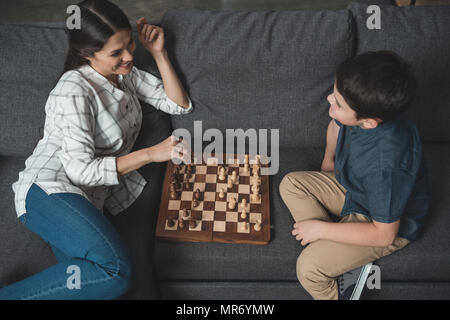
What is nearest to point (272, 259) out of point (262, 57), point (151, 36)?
point (262, 57)

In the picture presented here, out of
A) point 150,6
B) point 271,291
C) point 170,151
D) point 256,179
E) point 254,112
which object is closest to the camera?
point 170,151

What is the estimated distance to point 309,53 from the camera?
1542mm

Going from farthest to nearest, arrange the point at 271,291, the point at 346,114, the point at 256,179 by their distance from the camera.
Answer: the point at 256,179, the point at 271,291, the point at 346,114

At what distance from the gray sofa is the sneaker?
0.27ft

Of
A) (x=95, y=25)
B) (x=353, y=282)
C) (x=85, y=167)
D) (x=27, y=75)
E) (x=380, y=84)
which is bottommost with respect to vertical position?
(x=353, y=282)

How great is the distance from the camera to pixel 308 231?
1303 mm

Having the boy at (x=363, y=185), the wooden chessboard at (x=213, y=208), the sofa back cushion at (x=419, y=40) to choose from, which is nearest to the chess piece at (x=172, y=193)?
the wooden chessboard at (x=213, y=208)

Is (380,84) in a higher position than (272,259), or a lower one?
higher

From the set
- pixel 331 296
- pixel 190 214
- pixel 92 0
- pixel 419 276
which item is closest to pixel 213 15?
pixel 92 0

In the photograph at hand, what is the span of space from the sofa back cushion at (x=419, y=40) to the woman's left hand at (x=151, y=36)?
87 centimetres

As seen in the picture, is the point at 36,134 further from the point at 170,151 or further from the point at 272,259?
the point at 272,259

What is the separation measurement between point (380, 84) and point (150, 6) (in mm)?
3034

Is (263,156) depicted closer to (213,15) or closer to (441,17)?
(213,15)

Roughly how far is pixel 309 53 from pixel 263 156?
50 centimetres
